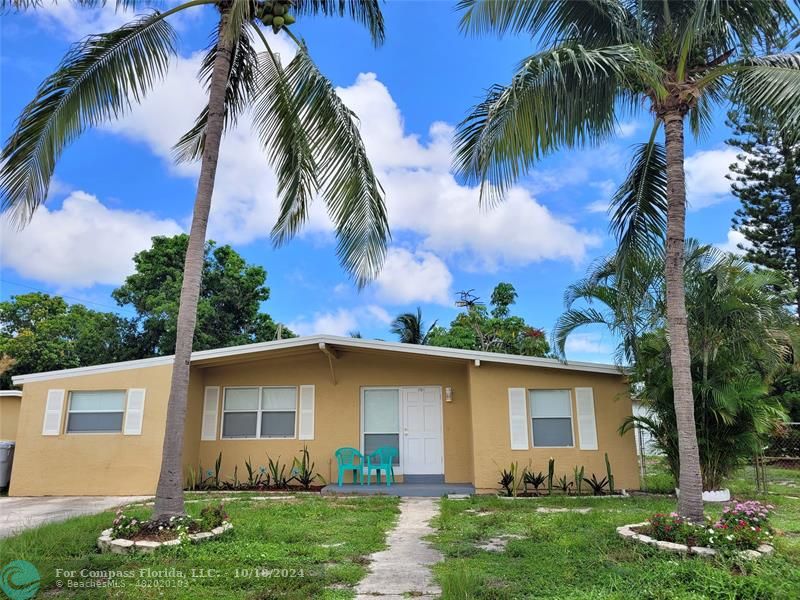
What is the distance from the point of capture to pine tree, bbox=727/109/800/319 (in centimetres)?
2027

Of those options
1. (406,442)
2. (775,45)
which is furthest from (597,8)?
(406,442)

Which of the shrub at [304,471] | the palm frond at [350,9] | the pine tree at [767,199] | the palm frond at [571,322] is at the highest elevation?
the pine tree at [767,199]

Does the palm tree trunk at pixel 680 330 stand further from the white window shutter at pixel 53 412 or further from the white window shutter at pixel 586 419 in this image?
the white window shutter at pixel 53 412

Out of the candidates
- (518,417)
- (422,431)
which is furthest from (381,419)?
(518,417)

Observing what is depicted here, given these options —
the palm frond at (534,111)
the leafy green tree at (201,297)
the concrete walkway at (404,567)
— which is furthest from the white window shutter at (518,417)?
the leafy green tree at (201,297)

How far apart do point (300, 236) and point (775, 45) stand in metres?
6.93

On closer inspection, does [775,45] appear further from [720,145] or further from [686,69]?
[720,145]

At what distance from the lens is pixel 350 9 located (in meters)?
7.95

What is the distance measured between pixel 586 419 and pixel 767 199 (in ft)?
51.3

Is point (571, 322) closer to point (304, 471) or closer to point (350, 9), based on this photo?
point (304, 471)

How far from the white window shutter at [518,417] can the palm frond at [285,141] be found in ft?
18.3

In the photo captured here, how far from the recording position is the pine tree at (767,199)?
2027cm

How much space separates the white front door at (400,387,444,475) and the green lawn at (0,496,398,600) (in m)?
4.33

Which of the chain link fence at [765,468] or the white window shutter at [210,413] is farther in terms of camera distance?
the white window shutter at [210,413]
